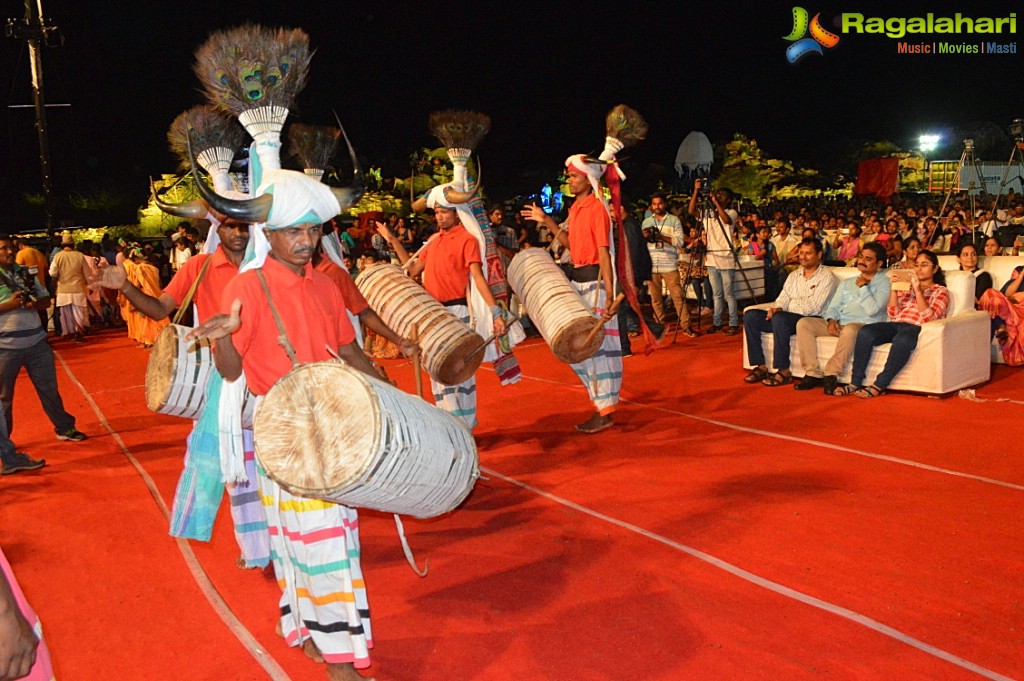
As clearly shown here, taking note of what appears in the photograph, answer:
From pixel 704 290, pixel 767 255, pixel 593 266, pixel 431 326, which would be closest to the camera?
pixel 431 326

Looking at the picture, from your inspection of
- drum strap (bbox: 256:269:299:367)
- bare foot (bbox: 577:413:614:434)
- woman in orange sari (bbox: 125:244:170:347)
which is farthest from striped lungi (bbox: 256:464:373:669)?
woman in orange sari (bbox: 125:244:170:347)

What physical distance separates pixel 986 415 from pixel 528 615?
461 centimetres

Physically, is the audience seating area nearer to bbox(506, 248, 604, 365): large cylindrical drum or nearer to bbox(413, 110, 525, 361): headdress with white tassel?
bbox(506, 248, 604, 365): large cylindrical drum

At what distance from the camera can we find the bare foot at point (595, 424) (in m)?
6.77

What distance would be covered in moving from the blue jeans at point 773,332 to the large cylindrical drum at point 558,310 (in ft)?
9.09

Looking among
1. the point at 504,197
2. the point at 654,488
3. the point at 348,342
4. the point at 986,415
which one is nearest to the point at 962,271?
the point at 986,415

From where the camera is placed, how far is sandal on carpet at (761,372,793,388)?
8117 mm

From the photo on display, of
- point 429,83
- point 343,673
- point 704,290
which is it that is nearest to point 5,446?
point 343,673

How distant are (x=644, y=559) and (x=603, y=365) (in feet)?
8.11

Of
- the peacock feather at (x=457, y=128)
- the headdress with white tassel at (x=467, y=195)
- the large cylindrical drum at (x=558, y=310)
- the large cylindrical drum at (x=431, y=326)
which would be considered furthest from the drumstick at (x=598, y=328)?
the peacock feather at (x=457, y=128)

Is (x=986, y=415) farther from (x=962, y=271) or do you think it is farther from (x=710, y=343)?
(x=710, y=343)

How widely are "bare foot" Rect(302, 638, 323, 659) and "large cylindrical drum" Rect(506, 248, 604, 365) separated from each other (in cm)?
297

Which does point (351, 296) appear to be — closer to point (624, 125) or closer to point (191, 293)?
point (191, 293)

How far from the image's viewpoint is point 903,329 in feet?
24.3
